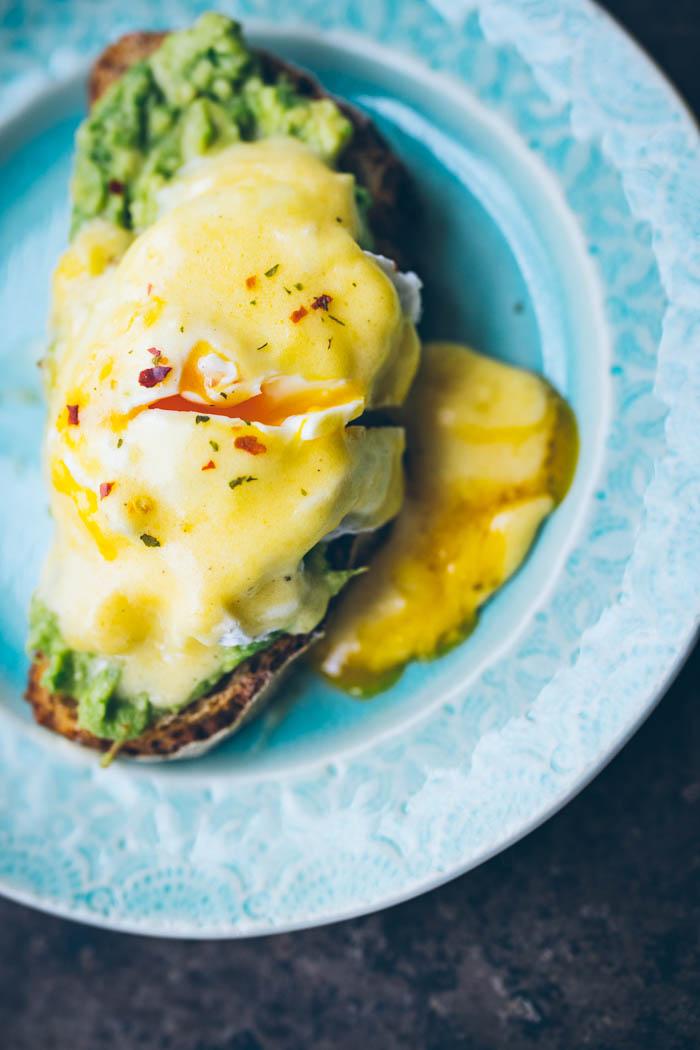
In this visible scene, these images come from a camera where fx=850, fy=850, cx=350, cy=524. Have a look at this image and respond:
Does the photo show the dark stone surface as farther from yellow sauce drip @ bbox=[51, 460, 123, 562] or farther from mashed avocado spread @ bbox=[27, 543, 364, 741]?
yellow sauce drip @ bbox=[51, 460, 123, 562]

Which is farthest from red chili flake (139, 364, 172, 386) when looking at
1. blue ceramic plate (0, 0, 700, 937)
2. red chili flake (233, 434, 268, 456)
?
blue ceramic plate (0, 0, 700, 937)

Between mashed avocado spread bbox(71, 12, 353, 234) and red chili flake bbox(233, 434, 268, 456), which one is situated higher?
mashed avocado spread bbox(71, 12, 353, 234)

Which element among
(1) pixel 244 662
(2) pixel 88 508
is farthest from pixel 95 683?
(2) pixel 88 508

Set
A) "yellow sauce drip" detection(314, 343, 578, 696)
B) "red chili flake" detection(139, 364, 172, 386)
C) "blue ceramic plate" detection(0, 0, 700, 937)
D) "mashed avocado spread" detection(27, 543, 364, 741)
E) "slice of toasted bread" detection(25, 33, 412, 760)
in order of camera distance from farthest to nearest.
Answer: "yellow sauce drip" detection(314, 343, 578, 696)
"slice of toasted bread" detection(25, 33, 412, 760)
"blue ceramic plate" detection(0, 0, 700, 937)
"mashed avocado spread" detection(27, 543, 364, 741)
"red chili flake" detection(139, 364, 172, 386)

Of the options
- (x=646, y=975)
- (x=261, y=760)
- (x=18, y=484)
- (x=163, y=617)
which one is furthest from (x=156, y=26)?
(x=646, y=975)

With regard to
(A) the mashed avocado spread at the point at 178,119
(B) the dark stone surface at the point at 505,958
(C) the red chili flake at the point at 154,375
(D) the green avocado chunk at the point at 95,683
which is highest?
(A) the mashed avocado spread at the point at 178,119

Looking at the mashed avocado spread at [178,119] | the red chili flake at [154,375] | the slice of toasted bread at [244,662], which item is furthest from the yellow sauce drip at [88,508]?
the mashed avocado spread at [178,119]

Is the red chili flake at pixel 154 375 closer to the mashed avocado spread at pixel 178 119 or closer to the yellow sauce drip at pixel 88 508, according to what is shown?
the yellow sauce drip at pixel 88 508
